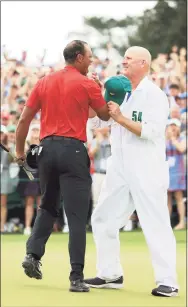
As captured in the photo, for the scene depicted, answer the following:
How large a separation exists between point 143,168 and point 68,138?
0.76 meters

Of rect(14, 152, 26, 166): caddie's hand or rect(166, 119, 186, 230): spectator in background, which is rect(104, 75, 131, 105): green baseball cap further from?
rect(166, 119, 186, 230): spectator in background

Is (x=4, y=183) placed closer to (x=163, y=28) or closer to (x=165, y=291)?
(x=165, y=291)

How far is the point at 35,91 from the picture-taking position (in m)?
9.49

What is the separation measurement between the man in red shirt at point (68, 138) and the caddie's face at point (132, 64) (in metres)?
0.48

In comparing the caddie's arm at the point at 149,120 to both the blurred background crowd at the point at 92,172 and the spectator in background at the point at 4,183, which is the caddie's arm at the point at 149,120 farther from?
the spectator in background at the point at 4,183

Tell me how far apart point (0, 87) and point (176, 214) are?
4585 millimetres

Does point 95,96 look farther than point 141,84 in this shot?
No

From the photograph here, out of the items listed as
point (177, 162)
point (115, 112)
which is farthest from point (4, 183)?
point (115, 112)

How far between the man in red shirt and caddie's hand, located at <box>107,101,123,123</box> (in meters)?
0.04

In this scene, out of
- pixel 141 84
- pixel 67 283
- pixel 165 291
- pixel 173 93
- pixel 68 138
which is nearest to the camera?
pixel 68 138

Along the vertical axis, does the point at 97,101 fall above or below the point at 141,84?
below

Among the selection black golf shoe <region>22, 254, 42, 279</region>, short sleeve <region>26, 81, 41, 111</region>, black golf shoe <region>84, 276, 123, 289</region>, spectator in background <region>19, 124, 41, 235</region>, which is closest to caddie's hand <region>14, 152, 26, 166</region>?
short sleeve <region>26, 81, 41, 111</region>

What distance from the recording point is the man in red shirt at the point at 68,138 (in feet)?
30.9

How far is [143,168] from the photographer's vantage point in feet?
31.9
